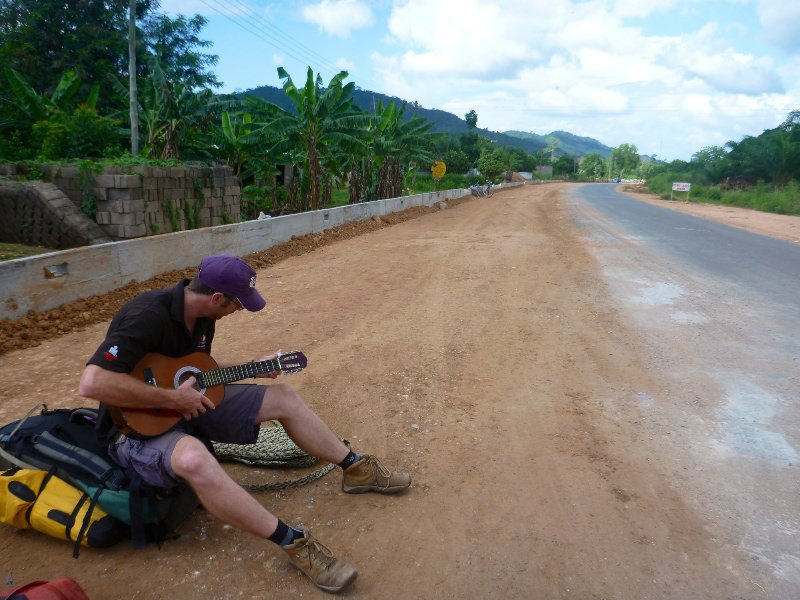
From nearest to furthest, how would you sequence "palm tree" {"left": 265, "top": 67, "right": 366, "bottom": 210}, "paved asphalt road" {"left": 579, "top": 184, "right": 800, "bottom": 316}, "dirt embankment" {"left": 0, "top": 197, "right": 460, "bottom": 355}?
"dirt embankment" {"left": 0, "top": 197, "right": 460, "bottom": 355} → "paved asphalt road" {"left": 579, "top": 184, "right": 800, "bottom": 316} → "palm tree" {"left": 265, "top": 67, "right": 366, "bottom": 210}

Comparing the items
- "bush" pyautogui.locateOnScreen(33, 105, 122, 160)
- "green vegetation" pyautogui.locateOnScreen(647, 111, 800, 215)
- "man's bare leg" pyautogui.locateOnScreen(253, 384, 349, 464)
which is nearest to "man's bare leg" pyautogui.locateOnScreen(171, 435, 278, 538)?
"man's bare leg" pyautogui.locateOnScreen(253, 384, 349, 464)

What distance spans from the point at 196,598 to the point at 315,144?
1520 centimetres

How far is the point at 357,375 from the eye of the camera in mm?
4980

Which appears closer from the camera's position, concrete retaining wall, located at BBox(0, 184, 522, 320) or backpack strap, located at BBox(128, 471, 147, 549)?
backpack strap, located at BBox(128, 471, 147, 549)

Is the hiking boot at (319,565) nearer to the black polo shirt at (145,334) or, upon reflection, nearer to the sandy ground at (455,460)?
the sandy ground at (455,460)

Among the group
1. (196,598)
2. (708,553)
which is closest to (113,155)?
(196,598)

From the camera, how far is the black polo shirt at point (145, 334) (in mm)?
2490

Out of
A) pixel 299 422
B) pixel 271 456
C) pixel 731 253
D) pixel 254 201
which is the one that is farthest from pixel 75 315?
pixel 731 253

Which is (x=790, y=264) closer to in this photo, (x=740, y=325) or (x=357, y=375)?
(x=740, y=325)

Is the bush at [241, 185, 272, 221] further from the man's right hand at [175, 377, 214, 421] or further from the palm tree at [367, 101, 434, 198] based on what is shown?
the man's right hand at [175, 377, 214, 421]

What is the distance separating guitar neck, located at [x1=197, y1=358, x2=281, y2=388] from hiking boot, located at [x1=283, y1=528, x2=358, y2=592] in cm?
82

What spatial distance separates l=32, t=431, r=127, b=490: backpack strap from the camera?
2633 millimetres

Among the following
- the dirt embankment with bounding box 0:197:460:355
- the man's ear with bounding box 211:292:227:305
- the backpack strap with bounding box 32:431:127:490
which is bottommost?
the dirt embankment with bounding box 0:197:460:355

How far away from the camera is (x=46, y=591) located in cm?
209
